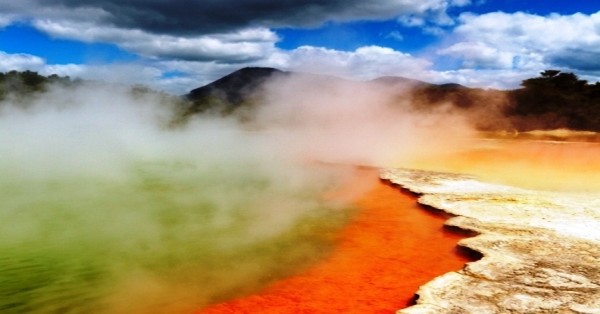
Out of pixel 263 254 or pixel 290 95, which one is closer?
pixel 263 254

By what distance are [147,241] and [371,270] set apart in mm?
2395

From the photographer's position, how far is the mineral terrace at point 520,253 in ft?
12.8

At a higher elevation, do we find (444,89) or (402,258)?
(444,89)

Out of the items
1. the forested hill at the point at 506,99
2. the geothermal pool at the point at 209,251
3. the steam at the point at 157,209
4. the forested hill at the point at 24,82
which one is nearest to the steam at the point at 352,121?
the steam at the point at 157,209

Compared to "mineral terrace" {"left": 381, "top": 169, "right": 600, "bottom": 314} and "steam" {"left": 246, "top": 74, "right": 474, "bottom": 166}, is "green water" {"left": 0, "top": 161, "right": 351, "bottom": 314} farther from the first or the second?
"steam" {"left": 246, "top": 74, "right": 474, "bottom": 166}

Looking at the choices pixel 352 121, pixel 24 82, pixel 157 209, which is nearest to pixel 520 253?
pixel 157 209

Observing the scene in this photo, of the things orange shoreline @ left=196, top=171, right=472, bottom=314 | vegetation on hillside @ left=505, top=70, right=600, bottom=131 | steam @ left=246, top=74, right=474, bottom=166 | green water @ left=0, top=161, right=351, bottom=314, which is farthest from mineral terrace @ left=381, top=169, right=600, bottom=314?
vegetation on hillside @ left=505, top=70, right=600, bottom=131

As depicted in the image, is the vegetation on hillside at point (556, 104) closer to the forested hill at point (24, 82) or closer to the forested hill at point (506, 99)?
the forested hill at point (506, 99)

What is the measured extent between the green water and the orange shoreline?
219 millimetres

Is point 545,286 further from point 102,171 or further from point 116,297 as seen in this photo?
point 102,171

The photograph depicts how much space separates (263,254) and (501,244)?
239 cm

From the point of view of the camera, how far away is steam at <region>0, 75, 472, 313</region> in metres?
4.54

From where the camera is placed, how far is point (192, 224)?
6.50 meters

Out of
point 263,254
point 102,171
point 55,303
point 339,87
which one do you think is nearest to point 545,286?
point 263,254
